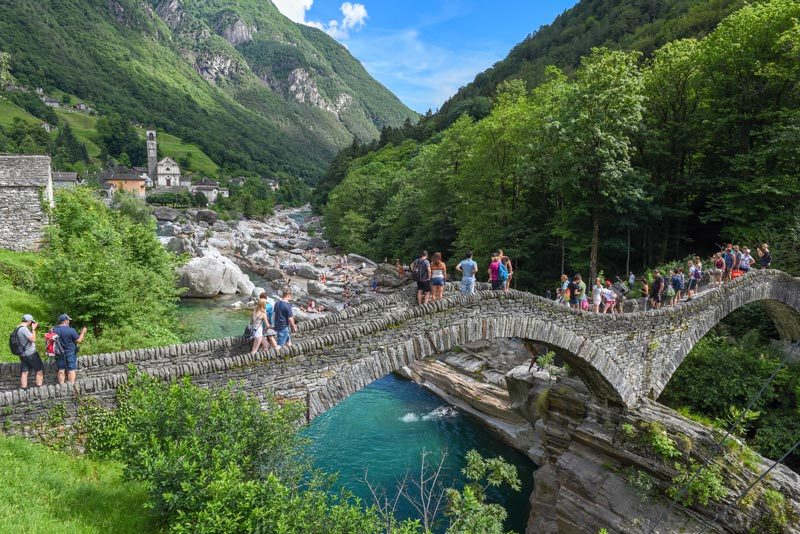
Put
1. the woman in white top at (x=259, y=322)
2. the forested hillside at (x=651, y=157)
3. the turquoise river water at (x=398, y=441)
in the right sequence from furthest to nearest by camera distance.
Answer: the forested hillside at (x=651, y=157), the turquoise river water at (x=398, y=441), the woman in white top at (x=259, y=322)

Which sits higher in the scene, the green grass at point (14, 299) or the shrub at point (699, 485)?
the green grass at point (14, 299)

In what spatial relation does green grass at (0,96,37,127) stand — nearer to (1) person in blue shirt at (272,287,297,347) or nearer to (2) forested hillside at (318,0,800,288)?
(2) forested hillside at (318,0,800,288)

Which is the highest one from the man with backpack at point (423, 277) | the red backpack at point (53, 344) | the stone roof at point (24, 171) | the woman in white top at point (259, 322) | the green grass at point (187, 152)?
the green grass at point (187, 152)

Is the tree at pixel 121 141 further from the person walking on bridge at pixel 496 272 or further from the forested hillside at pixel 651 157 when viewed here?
the person walking on bridge at pixel 496 272

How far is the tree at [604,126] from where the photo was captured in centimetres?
2197

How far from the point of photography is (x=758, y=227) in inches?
863

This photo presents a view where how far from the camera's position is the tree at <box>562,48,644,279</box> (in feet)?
72.1

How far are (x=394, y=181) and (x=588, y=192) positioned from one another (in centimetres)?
4040

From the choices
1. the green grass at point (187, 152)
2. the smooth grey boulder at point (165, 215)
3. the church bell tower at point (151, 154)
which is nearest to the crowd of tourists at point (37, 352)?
the smooth grey boulder at point (165, 215)

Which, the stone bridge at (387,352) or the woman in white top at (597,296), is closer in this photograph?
the stone bridge at (387,352)

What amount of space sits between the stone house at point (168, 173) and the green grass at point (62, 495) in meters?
136

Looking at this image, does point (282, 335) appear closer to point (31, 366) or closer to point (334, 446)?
point (31, 366)

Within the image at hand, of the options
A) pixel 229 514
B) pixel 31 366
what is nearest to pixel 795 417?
pixel 229 514

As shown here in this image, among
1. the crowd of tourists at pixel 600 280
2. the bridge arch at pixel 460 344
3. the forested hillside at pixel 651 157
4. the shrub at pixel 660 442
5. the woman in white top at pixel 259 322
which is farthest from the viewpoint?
the forested hillside at pixel 651 157
